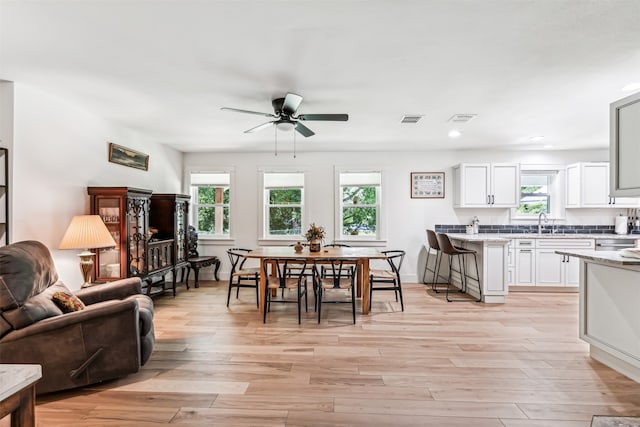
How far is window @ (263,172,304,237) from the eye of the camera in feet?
20.2

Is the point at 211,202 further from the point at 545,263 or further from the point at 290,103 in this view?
the point at 545,263

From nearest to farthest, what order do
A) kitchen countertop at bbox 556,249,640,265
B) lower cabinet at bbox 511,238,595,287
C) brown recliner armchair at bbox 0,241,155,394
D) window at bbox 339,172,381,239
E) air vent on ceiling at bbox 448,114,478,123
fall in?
brown recliner armchair at bbox 0,241,155,394
kitchen countertop at bbox 556,249,640,265
air vent on ceiling at bbox 448,114,478,123
lower cabinet at bbox 511,238,595,287
window at bbox 339,172,381,239

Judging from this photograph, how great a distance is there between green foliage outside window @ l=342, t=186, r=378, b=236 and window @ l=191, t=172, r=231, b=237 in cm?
224

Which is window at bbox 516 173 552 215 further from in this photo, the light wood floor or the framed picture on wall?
the light wood floor

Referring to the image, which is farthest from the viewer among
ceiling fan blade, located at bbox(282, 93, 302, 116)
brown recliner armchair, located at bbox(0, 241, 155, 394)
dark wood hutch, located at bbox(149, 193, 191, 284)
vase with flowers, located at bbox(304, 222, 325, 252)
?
dark wood hutch, located at bbox(149, 193, 191, 284)

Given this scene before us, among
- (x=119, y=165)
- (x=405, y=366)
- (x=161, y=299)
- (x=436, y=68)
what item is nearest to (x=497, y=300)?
(x=405, y=366)

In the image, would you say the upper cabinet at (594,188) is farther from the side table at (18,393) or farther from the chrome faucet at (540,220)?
the side table at (18,393)

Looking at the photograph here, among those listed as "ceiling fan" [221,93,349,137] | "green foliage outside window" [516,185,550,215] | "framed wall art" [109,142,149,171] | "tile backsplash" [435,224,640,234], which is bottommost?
"tile backsplash" [435,224,640,234]

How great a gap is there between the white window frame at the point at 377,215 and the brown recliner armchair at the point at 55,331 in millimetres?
3985

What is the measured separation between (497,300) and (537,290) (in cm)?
113

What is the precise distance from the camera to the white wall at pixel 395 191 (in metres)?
5.88

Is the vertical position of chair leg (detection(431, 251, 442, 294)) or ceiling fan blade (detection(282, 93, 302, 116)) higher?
ceiling fan blade (detection(282, 93, 302, 116))

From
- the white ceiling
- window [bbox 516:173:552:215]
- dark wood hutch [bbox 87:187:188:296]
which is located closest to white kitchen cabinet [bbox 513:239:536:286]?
window [bbox 516:173:552:215]

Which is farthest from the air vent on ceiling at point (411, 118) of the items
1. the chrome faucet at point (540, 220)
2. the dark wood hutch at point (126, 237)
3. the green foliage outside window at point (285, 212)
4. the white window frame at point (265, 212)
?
the dark wood hutch at point (126, 237)
